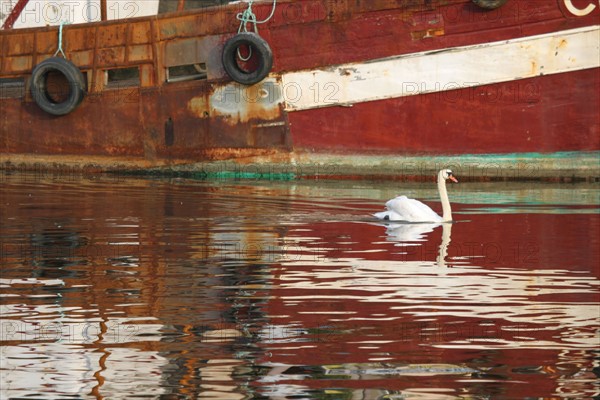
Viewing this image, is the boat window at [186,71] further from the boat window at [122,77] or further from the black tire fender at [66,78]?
the black tire fender at [66,78]

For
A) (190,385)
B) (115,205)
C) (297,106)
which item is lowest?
(190,385)

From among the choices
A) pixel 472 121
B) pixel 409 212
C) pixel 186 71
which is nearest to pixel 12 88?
pixel 186 71

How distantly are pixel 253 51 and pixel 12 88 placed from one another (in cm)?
426

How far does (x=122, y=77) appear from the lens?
22.6 m

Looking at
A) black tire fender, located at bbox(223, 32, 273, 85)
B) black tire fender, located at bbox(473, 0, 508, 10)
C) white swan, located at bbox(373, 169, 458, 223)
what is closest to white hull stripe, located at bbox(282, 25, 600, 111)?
black tire fender, located at bbox(223, 32, 273, 85)

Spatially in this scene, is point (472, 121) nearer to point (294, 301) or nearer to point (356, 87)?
point (356, 87)

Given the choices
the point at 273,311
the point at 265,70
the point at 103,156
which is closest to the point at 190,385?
the point at 273,311

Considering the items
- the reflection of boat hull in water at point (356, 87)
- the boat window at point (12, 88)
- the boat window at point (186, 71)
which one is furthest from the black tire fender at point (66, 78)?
the boat window at point (186, 71)

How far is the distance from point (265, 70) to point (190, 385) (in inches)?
535

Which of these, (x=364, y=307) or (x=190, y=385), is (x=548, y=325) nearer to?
(x=364, y=307)

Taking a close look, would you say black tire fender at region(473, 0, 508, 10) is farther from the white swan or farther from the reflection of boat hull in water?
the white swan

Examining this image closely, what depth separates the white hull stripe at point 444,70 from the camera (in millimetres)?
19797

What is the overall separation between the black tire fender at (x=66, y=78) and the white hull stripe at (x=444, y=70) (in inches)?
127

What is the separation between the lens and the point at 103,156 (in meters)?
22.0
